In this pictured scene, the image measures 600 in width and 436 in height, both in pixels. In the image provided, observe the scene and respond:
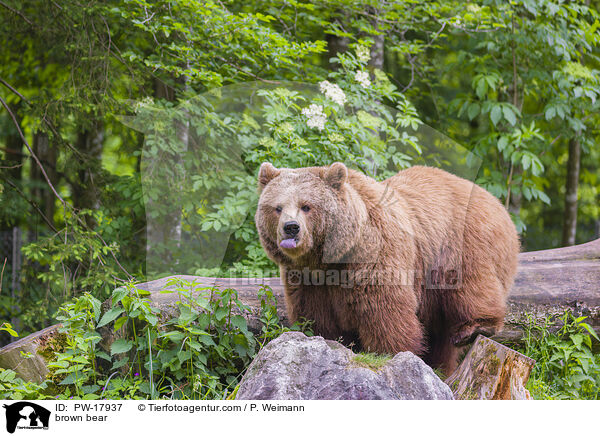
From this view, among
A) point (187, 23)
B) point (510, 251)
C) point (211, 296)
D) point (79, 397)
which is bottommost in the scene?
point (79, 397)

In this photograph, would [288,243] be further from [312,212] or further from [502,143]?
[502,143]

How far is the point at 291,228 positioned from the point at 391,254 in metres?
0.84

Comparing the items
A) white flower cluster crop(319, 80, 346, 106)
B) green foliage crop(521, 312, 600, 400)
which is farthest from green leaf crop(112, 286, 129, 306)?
green foliage crop(521, 312, 600, 400)

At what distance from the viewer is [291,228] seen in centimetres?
353

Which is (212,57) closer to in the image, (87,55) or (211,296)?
(87,55)

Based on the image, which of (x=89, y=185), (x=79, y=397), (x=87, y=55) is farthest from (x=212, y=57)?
(x=79, y=397)

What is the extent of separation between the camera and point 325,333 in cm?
410

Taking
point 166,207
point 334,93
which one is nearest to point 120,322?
point 166,207

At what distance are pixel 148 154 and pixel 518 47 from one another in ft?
17.0

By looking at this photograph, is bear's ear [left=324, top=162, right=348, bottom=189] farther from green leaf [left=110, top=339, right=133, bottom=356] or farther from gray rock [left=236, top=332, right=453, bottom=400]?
green leaf [left=110, top=339, right=133, bottom=356]

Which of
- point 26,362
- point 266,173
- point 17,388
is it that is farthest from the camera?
point 26,362

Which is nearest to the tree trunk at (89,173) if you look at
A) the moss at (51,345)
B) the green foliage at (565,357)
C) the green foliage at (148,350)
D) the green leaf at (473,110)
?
the moss at (51,345)

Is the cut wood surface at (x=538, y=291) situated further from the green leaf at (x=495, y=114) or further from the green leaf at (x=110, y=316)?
the green leaf at (x=495, y=114)

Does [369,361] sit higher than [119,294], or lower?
lower
